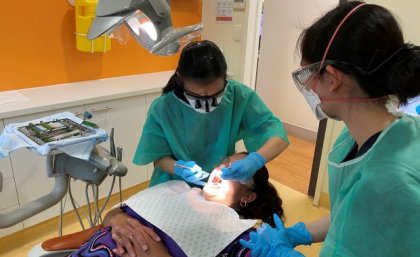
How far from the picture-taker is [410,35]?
213 centimetres

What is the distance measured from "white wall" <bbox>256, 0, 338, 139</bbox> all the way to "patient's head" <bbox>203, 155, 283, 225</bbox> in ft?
8.21

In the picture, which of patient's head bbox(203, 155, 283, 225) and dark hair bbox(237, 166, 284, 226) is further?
dark hair bbox(237, 166, 284, 226)

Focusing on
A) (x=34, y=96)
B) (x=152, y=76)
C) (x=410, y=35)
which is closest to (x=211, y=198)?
(x=34, y=96)

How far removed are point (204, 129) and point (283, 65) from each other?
2.80m

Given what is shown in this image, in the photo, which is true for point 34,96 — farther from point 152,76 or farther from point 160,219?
point 160,219

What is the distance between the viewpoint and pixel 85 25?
7.89ft

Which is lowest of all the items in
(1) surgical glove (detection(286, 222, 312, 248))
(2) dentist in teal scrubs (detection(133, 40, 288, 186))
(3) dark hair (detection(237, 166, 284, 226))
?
(3) dark hair (detection(237, 166, 284, 226))

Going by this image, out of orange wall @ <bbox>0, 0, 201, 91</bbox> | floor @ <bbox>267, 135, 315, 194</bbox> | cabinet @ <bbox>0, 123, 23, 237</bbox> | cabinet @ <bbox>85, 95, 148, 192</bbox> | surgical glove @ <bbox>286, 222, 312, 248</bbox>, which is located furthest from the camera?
floor @ <bbox>267, 135, 315, 194</bbox>

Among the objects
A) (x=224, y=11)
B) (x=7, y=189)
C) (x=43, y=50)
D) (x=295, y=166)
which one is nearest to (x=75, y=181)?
(x=7, y=189)

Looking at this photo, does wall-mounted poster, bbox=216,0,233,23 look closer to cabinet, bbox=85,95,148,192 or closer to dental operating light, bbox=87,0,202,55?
cabinet, bbox=85,95,148,192

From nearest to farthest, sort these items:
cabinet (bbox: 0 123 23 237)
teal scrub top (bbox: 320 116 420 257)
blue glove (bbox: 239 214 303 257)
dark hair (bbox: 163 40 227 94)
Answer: teal scrub top (bbox: 320 116 420 257) < blue glove (bbox: 239 214 303 257) < dark hair (bbox: 163 40 227 94) < cabinet (bbox: 0 123 23 237)

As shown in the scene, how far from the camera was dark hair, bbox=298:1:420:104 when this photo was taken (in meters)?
0.77

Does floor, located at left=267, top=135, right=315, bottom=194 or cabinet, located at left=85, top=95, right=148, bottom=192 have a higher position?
cabinet, located at left=85, top=95, right=148, bottom=192

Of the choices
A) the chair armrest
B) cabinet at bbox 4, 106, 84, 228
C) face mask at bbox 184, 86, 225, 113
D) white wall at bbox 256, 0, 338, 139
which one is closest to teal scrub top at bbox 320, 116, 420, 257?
face mask at bbox 184, 86, 225, 113
